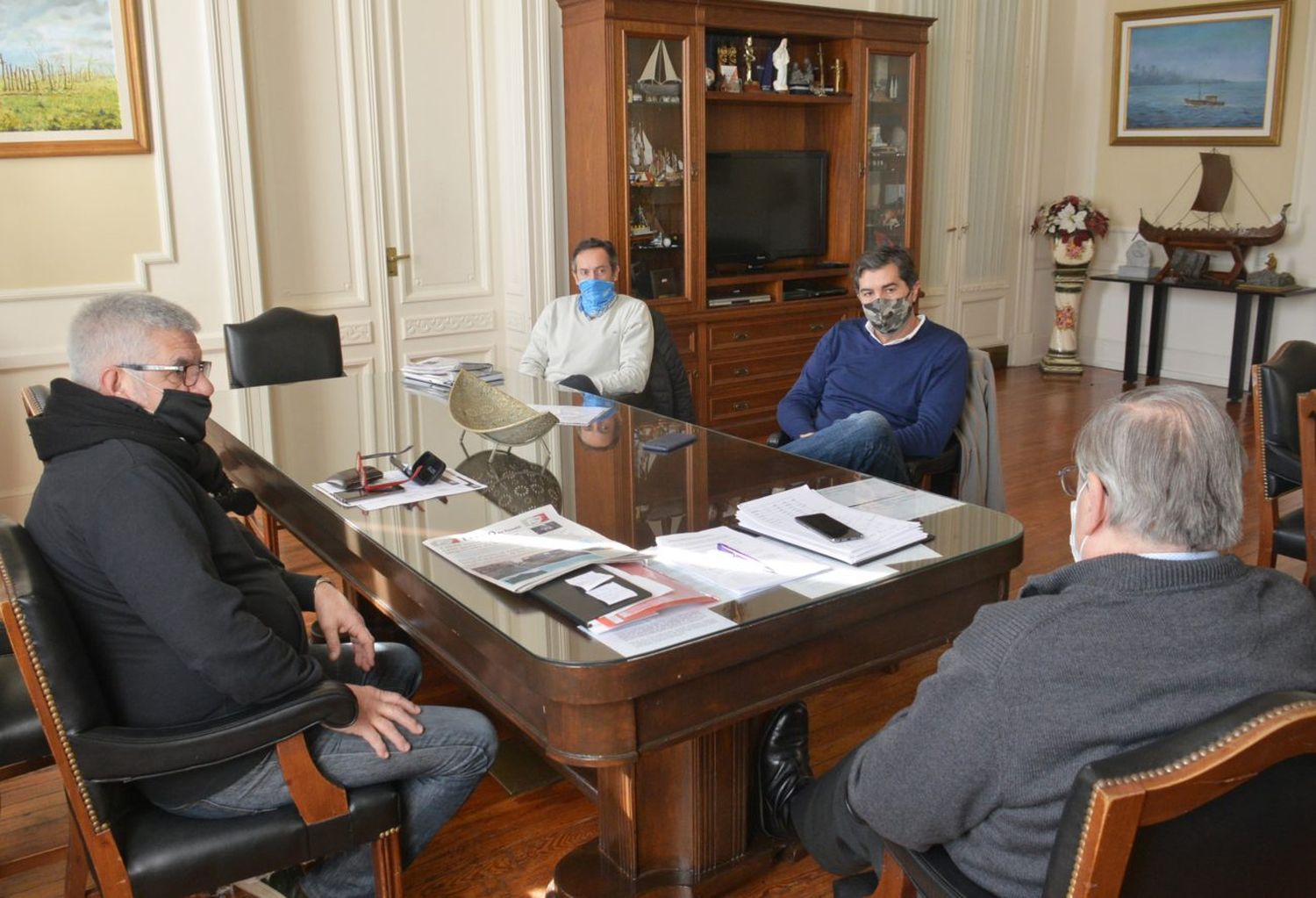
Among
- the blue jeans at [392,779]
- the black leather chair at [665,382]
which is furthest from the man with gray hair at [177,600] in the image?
the black leather chair at [665,382]

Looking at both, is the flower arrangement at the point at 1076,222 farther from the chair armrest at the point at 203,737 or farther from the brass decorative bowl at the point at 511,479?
the chair armrest at the point at 203,737

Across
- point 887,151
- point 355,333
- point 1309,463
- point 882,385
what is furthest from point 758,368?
point 1309,463

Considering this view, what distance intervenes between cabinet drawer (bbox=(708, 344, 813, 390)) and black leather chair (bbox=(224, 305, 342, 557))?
217cm

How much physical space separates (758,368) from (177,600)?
14.8ft

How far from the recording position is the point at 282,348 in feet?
13.1

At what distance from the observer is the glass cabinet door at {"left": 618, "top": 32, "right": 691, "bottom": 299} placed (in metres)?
5.21

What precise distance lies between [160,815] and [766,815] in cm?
108

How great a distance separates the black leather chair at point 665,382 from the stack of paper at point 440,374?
1.73 feet

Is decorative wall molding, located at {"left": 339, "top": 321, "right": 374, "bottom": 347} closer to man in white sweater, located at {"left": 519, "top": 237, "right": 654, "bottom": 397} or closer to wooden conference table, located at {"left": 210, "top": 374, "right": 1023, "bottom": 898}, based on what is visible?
man in white sweater, located at {"left": 519, "top": 237, "right": 654, "bottom": 397}

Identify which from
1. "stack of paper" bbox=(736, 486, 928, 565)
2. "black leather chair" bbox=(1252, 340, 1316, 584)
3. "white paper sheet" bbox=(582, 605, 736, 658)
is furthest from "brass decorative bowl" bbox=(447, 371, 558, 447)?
"black leather chair" bbox=(1252, 340, 1316, 584)

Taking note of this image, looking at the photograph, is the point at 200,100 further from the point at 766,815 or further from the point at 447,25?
the point at 766,815

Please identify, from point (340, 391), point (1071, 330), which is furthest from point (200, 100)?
point (1071, 330)

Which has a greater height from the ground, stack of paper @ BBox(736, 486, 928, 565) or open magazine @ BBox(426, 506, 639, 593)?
stack of paper @ BBox(736, 486, 928, 565)

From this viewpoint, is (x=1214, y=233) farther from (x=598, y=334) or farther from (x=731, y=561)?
(x=731, y=561)
